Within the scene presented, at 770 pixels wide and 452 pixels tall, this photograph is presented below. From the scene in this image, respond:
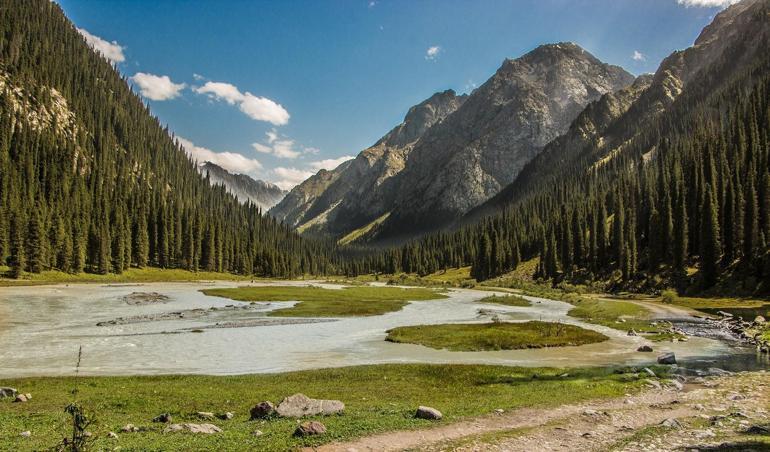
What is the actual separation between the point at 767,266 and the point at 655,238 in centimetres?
3587

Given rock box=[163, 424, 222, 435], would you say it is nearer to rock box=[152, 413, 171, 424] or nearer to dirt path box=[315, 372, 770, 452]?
rock box=[152, 413, 171, 424]

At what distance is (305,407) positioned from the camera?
2080cm

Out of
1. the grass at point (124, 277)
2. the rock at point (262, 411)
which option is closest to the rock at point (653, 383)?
the rock at point (262, 411)

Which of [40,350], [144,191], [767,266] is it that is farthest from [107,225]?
[767,266]

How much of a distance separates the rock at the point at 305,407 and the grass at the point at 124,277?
104 meters

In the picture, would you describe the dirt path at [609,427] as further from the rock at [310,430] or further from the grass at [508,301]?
the grass at [508,301]

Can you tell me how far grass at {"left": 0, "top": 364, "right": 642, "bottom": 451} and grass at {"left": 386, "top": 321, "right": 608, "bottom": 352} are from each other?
12293 mm

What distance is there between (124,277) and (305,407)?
13702cm

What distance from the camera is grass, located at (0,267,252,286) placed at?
10562 cm

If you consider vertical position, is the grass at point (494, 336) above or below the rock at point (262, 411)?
below

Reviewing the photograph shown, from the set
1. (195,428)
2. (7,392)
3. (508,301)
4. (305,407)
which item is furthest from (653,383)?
(508,301)

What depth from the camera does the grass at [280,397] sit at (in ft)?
53.0

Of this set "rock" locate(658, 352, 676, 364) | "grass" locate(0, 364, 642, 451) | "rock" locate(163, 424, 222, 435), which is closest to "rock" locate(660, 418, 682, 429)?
"grass" locate(0, 364, 642, 451)

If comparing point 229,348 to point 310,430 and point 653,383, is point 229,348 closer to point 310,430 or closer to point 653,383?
point 310,430
